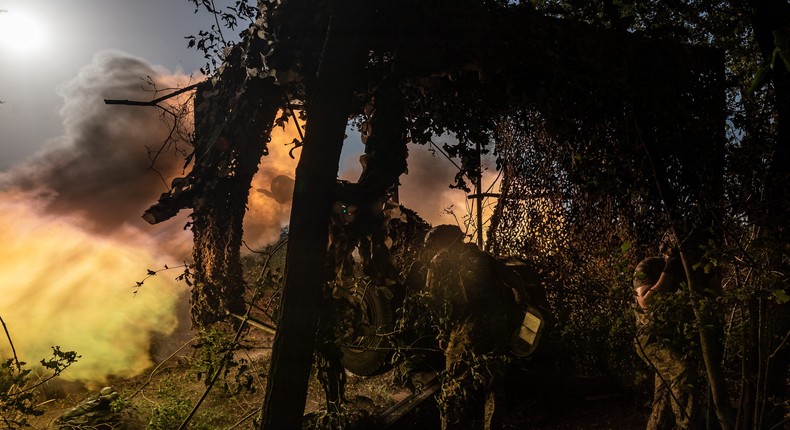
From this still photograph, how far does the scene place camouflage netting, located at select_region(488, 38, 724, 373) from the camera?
4.50 m

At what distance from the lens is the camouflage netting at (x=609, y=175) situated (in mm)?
4504

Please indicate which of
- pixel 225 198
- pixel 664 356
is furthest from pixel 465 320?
pixel 225 198

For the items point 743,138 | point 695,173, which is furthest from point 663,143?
point 743,138

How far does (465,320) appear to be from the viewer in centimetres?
545

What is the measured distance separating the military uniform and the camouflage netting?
85 cm

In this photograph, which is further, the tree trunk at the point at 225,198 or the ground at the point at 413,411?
the ground at the point at 413,411

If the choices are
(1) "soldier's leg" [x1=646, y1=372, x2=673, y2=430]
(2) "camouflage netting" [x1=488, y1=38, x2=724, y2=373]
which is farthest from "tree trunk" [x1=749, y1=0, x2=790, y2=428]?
(1) "soldier's leg" [x1=646, y1=372, x2=673, y2=430]

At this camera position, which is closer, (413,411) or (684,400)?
(684,400)

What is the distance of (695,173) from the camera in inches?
185

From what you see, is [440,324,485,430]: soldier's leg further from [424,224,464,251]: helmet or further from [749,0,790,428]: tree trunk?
[749,0,790,428]: tree trunk

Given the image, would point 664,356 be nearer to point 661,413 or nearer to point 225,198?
point 661,413

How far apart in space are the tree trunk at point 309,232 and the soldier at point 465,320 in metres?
1.86

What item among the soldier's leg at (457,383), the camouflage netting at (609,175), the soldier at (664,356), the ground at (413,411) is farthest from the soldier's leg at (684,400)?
the soldier's leg at (457,383)

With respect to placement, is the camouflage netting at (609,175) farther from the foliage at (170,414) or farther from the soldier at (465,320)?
the foliage at (170,414)
